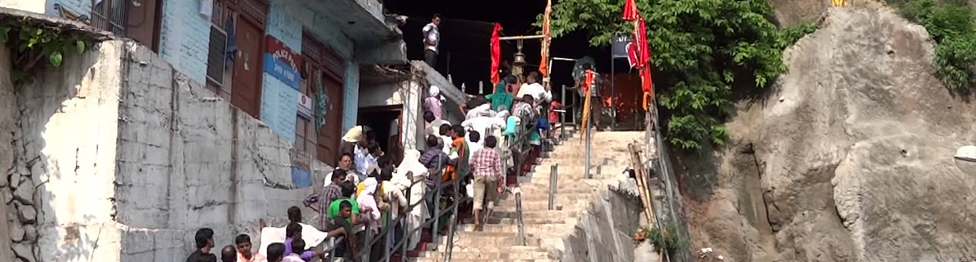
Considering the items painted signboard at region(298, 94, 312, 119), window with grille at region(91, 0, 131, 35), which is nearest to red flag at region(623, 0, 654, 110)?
painted signboard at region(298, 94, 312, 119)

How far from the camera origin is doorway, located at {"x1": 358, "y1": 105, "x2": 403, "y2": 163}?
18016 mm

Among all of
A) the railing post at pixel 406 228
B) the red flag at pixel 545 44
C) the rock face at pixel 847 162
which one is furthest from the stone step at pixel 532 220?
the rock face at pixel 847 162

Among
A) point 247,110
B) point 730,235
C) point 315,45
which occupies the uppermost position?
point 315,45

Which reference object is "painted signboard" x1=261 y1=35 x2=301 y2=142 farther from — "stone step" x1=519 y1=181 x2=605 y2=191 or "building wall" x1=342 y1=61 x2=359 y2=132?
"stone step" x1=519 y1=181 x2=605 y2=191

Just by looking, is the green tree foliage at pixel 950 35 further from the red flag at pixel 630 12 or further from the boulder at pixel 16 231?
the boulder at pixel 16 231

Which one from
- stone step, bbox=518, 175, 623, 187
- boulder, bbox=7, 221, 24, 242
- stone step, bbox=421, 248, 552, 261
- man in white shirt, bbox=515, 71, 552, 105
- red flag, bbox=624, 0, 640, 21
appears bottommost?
stone step, bbox=421, 248, 552, 261

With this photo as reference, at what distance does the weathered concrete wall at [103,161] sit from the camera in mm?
9086

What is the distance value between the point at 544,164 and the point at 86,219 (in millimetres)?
9065

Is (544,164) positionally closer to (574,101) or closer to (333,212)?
(574,101)

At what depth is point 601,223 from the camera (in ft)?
48.3

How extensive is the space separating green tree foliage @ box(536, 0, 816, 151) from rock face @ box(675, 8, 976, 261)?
533 mm

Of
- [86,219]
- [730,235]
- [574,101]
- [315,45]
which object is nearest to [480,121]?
[315,45]

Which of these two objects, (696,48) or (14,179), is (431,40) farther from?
(14,179)

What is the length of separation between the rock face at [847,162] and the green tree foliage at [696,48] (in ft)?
1.75
